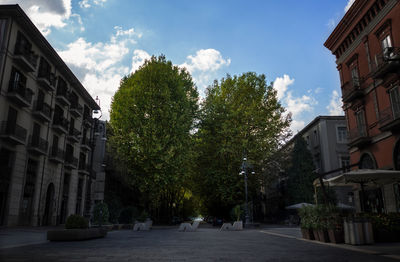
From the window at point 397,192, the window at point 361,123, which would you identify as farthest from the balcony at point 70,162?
the window at point 397,192

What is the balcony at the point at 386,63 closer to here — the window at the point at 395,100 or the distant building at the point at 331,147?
the window at the point at 395,100

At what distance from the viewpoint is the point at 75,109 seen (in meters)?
32.2

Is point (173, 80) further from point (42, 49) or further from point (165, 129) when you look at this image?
point (42, 49)

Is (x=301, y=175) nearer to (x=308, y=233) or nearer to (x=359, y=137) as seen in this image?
Result: (x=359, y=137)

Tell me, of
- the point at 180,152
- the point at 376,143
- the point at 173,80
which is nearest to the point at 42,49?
the point at 173,80

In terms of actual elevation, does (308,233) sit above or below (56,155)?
below

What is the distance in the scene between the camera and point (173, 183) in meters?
27.5

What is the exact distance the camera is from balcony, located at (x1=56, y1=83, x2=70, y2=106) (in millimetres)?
28792

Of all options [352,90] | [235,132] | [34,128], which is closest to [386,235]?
[352,90]

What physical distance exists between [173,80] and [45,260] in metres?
23.7

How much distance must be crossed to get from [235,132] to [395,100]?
50.2 feet

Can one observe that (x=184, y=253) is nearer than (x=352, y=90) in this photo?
Yes

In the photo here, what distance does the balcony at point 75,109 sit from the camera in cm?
3190

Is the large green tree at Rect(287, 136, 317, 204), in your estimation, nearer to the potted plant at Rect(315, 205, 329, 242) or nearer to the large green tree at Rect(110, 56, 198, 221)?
the large green tree at Rect(110, 56, 198, 221)
